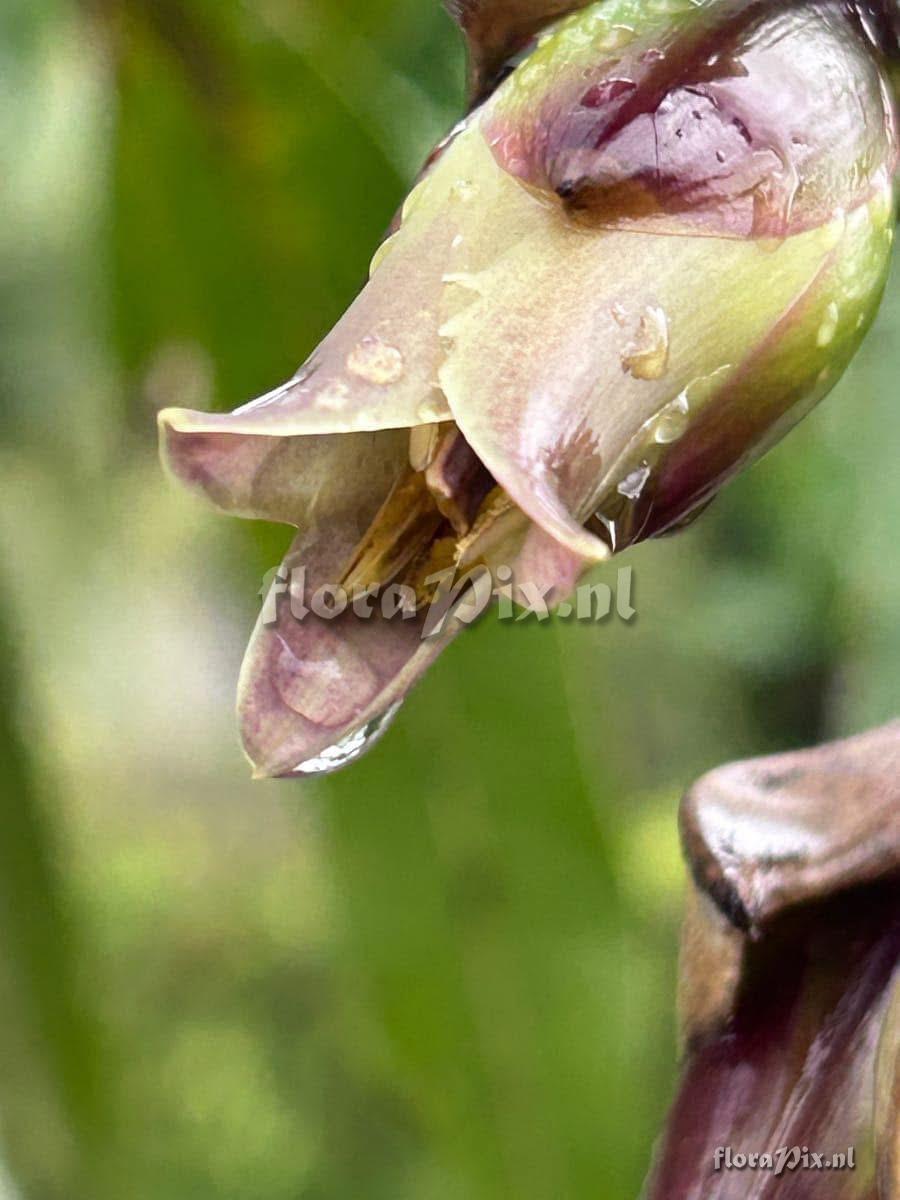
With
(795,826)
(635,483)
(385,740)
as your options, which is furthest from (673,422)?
(385,740)

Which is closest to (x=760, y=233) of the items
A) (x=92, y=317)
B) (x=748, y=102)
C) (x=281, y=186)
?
(x=748, y=102)

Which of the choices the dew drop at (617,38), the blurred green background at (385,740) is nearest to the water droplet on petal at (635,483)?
the dew drop at (617,38)

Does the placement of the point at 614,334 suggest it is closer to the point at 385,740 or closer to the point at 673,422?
the point at 673,422

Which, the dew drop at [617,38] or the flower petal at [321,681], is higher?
the dew drop at [617,38]

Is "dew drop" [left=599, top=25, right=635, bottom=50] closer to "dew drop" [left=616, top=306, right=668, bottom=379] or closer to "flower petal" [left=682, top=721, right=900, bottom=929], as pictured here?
"dew drop" [left=616, top=306, right=668, bottom=379]

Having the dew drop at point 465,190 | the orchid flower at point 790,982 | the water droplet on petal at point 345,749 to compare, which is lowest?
the orchid flower at point 790,982

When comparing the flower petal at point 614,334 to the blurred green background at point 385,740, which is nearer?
the flower petal at point 614,334

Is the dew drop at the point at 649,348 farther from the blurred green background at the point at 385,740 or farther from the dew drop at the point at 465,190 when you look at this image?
the blurred green background at the point at 385,740

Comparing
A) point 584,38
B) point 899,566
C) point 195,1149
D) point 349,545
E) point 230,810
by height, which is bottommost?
point 195,1149

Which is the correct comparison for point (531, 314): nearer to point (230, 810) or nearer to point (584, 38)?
point (584, 38)
